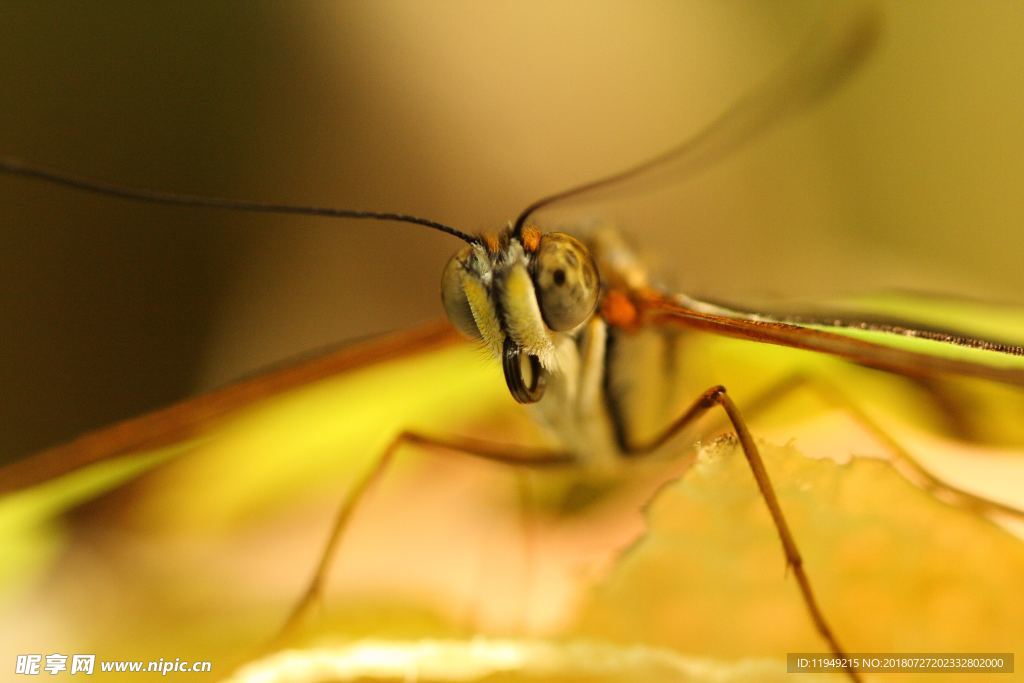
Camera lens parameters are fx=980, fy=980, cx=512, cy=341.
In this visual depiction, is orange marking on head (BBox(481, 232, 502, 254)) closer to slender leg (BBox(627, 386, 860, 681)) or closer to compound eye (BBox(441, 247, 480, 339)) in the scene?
compound eye (BBox(441, 247, 480, 339))

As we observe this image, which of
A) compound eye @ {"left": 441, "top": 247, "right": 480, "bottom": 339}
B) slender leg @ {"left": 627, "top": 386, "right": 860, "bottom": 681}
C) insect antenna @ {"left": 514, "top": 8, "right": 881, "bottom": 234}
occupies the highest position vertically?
insect antenna @ {"left": 514, "top": 8, "right": 881, "bottom": 234}

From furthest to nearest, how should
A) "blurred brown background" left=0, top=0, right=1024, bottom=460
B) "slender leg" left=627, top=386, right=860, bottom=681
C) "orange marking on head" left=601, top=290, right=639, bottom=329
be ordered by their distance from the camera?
1. "blurred brown background" left=0, top=0, right=1024, bottom=460
2. "orange marking on head" left=601, top=290, right=639, bottom=329
3. "slender leg" left=627, top=386, right=860, bottom=681

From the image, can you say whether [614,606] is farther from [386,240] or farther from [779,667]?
[386,240]

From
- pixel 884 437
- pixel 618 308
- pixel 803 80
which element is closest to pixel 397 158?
pixel 803 80

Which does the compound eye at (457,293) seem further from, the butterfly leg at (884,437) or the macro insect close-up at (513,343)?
the butterfly leg at (884,437)

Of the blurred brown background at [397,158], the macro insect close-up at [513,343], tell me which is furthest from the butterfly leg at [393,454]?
the blurred brown background at [397,158]

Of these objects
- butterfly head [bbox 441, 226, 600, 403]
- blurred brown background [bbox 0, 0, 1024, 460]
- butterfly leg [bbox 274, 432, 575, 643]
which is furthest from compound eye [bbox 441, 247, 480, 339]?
blurred brown background [bbox 0, 0, 1024, 460]

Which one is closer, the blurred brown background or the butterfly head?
the butterfly head

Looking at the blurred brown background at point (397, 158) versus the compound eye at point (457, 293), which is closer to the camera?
the compound eye at point (457, 293)
